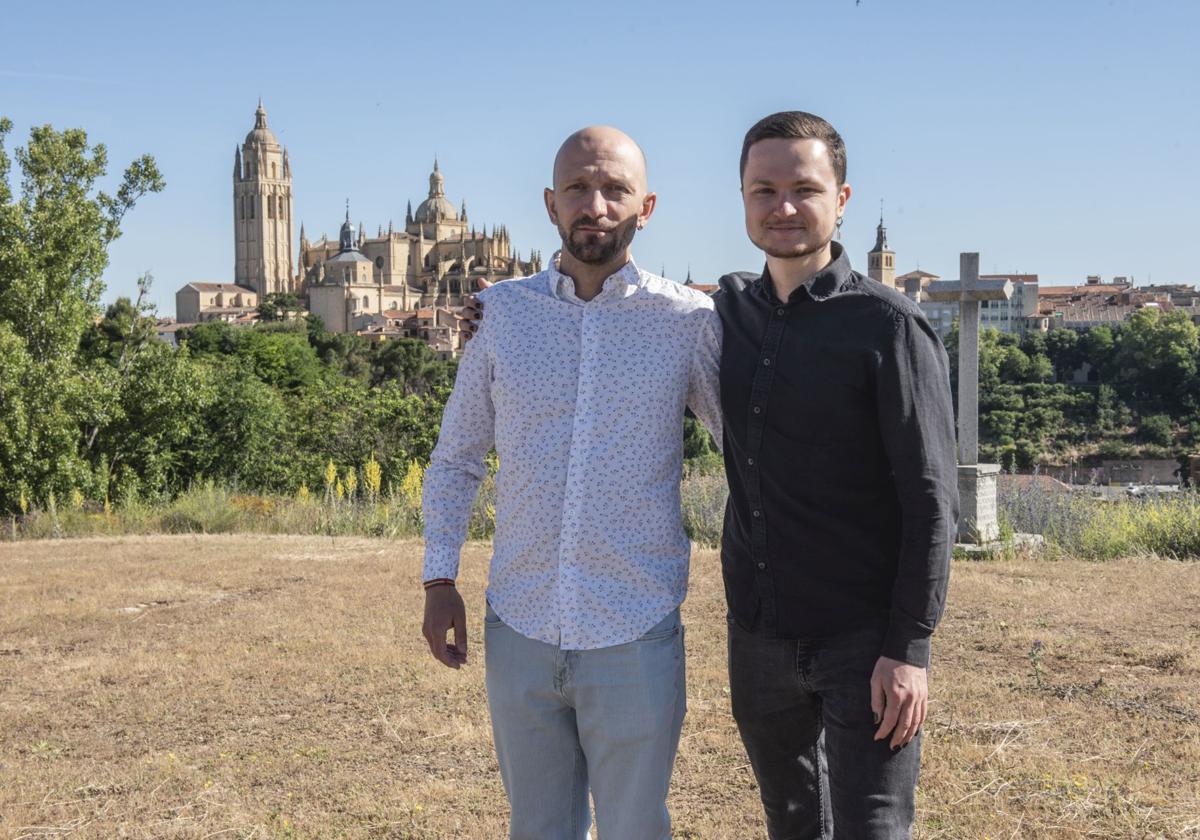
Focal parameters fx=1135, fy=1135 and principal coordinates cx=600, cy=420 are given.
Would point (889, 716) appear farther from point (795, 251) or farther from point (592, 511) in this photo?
point (795, 251)

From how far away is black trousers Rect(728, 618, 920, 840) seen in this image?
221 cm

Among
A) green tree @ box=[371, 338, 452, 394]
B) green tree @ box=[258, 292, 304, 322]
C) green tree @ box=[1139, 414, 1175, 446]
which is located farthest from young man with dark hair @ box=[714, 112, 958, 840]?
green tree @ box=[258, 292, 304, 322]

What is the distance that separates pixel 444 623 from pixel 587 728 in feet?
1.36

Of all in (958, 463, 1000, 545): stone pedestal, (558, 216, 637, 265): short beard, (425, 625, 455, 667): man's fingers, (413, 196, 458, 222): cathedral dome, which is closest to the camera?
(558, 216, 637, 265): short beard

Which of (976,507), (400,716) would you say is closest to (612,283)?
(400,716)

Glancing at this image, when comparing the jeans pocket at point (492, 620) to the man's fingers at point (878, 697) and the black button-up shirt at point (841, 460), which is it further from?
the man's fingers at point (878, 697)

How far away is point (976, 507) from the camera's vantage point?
9.02 meters

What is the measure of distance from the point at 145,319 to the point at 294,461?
139 inches

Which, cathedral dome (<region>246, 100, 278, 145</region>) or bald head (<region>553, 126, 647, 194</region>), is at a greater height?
cathedral dome (<region>246, 100, 278, 145</region>)

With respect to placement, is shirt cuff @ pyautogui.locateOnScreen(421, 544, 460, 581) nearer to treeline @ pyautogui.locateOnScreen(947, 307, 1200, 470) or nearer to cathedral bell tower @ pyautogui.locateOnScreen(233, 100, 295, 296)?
treeline @ pyautogui.locateOnScreen(947, 307, 1200, 470)

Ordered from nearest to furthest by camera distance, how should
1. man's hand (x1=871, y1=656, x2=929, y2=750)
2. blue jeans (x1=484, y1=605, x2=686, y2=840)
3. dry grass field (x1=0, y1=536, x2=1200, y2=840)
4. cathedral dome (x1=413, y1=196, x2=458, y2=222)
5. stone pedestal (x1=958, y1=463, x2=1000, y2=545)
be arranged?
man's hand (x1=871, y1=656, x2=929, y2=750)
blue jeans (x1=484, y1=605, x2=686, y2=840)
dry grass field (x1=0, y1=536, x2=1200, y2=840)
stone pedestal (x1=958, y1=463, x2=1000, y2=545)
cathedral dome (x1=413, y1=196, x2=458, y2=222)

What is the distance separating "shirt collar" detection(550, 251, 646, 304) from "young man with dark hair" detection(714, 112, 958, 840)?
0.77ft

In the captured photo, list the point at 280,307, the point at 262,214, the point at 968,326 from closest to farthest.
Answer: the point at 968,326 < the point at 280,307 < the point at 262,214

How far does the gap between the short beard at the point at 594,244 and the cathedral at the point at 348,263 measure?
284ft
